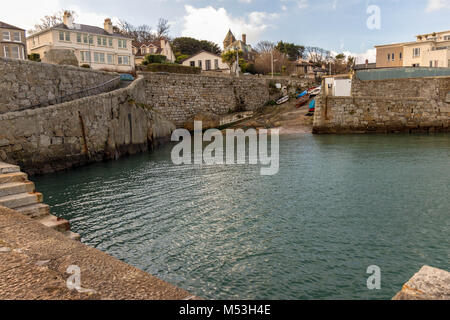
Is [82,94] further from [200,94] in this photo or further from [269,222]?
[200,94]

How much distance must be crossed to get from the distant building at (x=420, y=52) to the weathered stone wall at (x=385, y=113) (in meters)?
26.6

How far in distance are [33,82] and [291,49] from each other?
9061 cm

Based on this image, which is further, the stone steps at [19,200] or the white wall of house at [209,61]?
the white wall of house at [209,61]

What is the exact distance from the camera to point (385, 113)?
3147 cm

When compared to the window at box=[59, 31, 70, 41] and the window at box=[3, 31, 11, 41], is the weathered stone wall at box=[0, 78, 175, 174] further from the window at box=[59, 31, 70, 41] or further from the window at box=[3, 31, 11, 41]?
the window at box=[3, 31, 11, 41]

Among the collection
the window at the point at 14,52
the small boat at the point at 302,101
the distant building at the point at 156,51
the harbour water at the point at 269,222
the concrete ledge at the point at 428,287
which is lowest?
the harbour water at the point at 269,222

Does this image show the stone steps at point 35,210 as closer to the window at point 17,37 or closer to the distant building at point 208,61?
the window at point 17,37

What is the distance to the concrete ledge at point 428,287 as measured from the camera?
9.81 ft

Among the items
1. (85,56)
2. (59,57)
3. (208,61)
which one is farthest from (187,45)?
(59,57)

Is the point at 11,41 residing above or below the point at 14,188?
above

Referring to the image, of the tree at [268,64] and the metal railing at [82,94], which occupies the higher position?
the tree at [268,64]

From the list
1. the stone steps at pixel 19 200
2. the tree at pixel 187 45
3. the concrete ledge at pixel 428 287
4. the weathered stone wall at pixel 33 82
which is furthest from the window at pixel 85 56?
the concrete ledge at pixel 428 287

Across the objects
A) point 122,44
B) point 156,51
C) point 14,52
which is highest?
point 156,51
